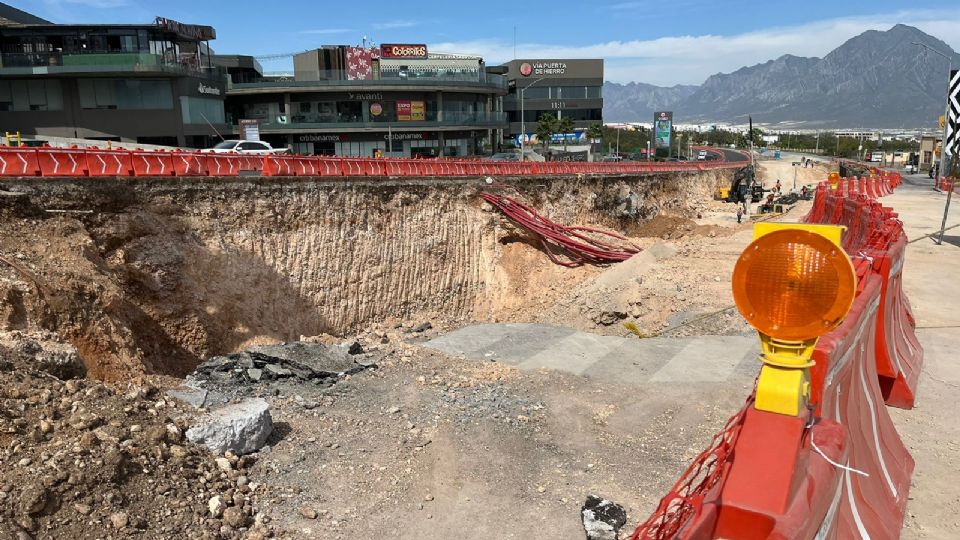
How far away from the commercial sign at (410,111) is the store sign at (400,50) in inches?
280

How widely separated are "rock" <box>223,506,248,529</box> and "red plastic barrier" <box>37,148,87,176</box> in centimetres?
1142

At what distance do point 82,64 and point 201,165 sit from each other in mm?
29343

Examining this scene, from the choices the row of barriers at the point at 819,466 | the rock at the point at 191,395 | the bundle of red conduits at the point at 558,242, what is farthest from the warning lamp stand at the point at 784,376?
the bundle of red conduits at the point at 558,242

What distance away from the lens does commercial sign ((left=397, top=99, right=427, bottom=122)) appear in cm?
5306

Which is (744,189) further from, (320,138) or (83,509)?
(83,509)

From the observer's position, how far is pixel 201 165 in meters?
18.5

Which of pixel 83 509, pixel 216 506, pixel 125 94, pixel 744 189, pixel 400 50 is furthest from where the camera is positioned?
pixel 400 50

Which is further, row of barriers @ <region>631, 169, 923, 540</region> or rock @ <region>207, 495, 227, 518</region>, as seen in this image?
rock @ <region>207, 495, 227, 518</region>

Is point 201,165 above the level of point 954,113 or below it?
below

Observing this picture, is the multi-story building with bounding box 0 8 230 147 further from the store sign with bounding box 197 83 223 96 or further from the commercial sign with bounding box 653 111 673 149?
the commercial sign with bounding box 653 111 673 149

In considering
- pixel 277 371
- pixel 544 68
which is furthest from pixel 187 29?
pixel 544 68

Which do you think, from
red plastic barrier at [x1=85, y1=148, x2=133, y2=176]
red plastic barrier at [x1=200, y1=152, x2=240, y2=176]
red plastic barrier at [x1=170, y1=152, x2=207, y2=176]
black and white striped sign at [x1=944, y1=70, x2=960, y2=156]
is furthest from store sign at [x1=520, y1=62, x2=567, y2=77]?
red plastic barrier at [x1=85, y1=148, x2=133, y2=176]

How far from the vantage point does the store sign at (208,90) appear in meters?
45.7

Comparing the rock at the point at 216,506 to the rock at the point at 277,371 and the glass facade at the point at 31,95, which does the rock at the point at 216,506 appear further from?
the glass facade at the point at 31,95
